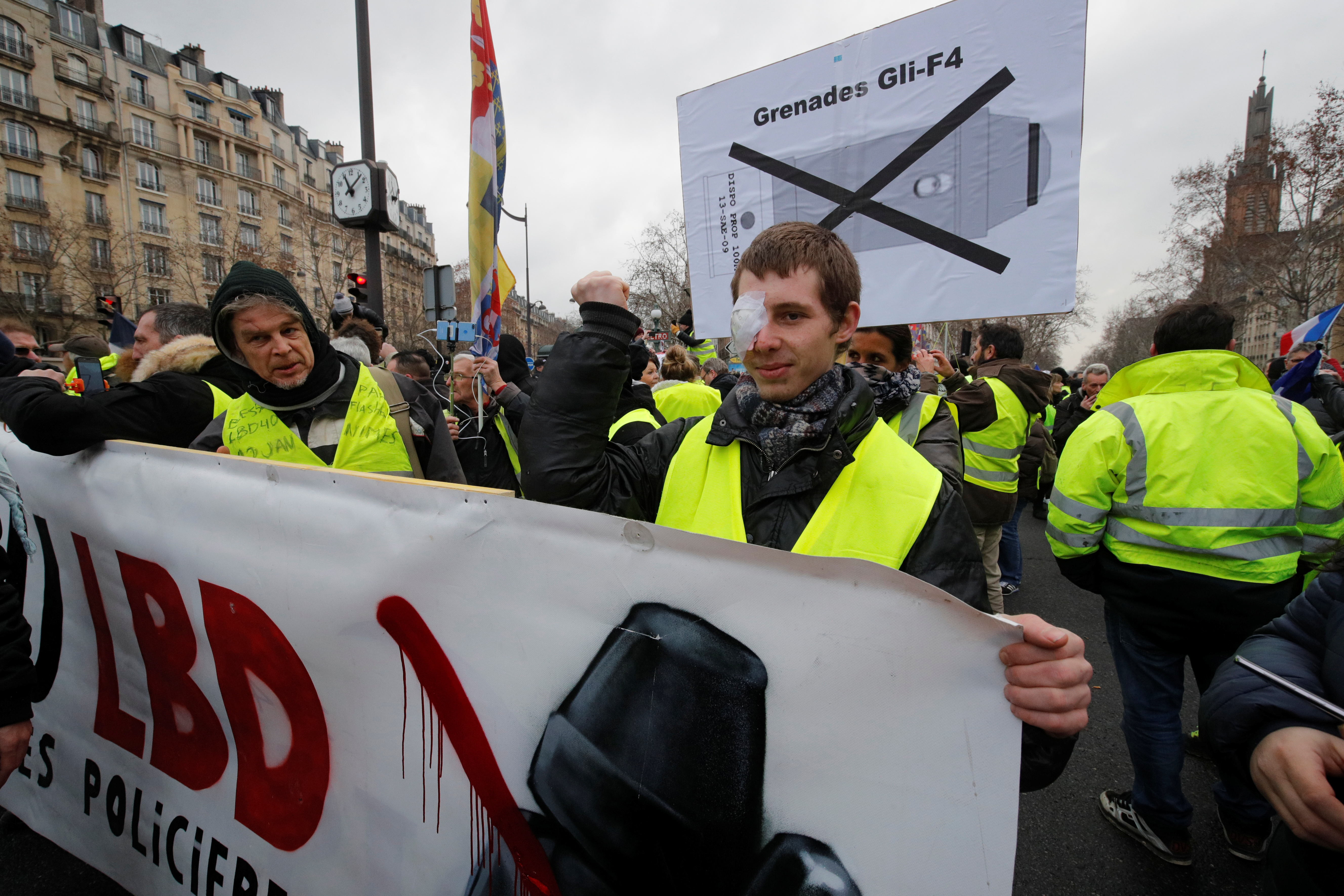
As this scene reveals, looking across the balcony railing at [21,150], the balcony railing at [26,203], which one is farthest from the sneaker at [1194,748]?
the balcony railing at [21,150]

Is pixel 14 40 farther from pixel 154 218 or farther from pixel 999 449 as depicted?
pixel 999 449

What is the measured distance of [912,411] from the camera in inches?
91.5

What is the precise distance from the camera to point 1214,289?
29.8m

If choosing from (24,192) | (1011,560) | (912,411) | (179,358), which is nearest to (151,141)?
(24,192)

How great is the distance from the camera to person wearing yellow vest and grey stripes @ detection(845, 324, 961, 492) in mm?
2283

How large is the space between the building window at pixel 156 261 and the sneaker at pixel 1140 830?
153 ft

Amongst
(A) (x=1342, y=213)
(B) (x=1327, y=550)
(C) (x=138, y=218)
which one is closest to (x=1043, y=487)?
(B) (x=1327, y=550)

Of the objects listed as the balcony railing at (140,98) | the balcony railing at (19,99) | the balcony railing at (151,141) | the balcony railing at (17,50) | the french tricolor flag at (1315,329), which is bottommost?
the french tricolor flag at (1315,329)

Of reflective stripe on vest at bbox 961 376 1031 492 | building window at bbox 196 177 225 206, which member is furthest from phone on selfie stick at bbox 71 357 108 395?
building window at bbox 196 177 225 206

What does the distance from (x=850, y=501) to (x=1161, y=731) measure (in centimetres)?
202

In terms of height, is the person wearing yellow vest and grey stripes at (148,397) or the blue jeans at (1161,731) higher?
the person wearing yellow vest and grey stripes at (148,397)

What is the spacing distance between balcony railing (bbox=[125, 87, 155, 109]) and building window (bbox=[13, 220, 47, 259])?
1408 centimetres

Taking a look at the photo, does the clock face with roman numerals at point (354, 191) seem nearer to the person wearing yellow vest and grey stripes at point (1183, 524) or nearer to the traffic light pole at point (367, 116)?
the traffic light pole at point (367, 116)

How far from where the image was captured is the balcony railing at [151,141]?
1624 inches
